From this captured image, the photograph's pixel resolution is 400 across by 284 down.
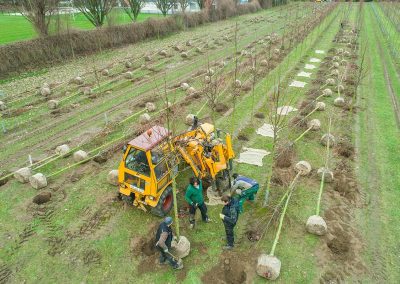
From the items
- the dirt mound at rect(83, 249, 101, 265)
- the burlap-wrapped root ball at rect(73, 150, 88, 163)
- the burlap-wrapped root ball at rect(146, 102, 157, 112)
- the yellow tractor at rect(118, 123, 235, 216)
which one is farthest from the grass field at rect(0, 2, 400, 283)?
the yellow tractor at rect(118, 123, 235, 216)

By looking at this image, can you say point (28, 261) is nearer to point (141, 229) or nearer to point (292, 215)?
point (141, 229)

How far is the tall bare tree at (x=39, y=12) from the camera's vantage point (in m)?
26.4

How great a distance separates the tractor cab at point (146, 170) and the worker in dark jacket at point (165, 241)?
60.7 inches

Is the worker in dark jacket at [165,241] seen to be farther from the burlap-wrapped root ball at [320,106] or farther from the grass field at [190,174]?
the burlap-wrapped root ball at [320,106]

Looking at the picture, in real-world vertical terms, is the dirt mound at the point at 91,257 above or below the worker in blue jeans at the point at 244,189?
below

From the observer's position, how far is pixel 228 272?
842 cm

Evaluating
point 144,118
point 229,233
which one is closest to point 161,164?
point 229,233

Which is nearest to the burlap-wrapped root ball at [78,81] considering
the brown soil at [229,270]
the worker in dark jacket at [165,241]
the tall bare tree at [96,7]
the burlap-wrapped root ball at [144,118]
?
the burlap-wrapped root ball at [144,118]

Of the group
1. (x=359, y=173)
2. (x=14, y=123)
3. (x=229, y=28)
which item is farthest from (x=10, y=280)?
(x=229, y=28)

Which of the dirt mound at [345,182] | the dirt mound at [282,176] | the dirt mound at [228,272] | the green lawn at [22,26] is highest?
the green lawn at [22,26]

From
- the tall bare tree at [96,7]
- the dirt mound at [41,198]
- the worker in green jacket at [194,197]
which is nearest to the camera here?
the worker in green jacket at [194,197]

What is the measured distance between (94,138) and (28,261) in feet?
23.1

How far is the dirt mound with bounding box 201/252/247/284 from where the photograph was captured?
8203 millimetres

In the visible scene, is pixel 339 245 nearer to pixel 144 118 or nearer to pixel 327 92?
pixel 144 118
